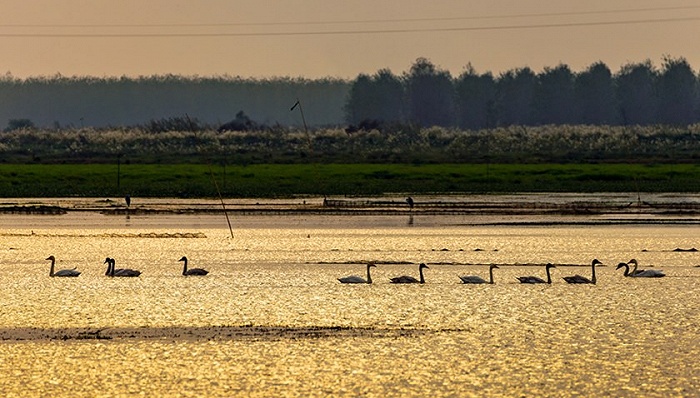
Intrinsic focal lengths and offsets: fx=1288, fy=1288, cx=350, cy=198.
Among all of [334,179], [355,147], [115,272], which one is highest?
[355,147]

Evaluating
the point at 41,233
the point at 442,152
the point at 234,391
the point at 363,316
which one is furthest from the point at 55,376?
the point at 442,152

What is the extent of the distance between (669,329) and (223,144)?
8503 cm

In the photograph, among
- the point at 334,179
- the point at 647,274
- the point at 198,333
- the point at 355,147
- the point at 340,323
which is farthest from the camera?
the point at 355,147

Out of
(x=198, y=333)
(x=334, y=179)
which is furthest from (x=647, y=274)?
(x=334, y=179)

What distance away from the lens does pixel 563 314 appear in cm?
2188

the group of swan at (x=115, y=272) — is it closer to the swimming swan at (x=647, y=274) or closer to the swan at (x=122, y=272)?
the swan at (x=122, y=272)

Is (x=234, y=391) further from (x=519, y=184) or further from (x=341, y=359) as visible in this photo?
(x=519, y=184)

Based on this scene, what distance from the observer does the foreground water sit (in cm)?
1691

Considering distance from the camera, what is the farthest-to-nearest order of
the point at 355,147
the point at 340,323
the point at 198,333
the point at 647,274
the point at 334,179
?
the point at 355,147 → the point at 334,179 → the point at 647,274 → the point at 340,323 → the point at 198,333

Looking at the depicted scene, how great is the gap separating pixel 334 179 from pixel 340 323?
47.6 metres

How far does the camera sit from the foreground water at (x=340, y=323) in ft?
55.5

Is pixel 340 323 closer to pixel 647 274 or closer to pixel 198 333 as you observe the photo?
pixel 198 333

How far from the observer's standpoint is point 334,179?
6838cm

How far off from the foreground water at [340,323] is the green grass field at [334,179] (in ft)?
87.5
